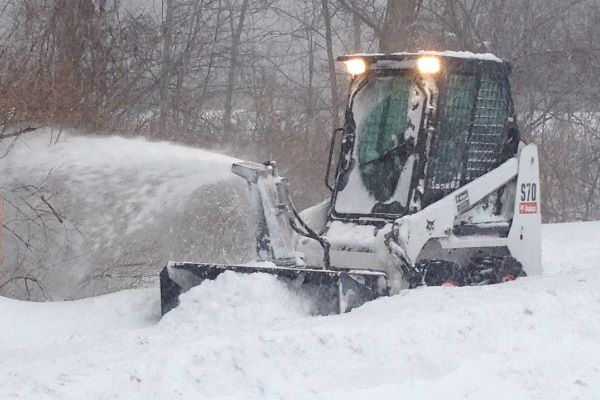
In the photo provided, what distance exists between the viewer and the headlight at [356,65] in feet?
26.4

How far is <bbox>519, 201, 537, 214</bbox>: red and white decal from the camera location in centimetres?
836

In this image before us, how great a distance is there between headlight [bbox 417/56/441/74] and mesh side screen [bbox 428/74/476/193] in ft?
0.71

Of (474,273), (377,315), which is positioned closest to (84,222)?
(474,273)

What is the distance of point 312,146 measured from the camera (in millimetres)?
16812

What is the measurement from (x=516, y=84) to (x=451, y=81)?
1150 cm

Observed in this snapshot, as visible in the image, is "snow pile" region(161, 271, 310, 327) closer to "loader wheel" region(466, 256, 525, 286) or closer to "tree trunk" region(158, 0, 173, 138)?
"loader wheel" region(466, 256, 525, 286)

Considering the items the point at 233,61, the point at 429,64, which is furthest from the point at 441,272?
the point at 233,61

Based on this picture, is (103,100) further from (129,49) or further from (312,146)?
(312,146)

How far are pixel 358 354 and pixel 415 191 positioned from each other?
2.69 m

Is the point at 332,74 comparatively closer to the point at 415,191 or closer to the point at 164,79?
the point at 164,79

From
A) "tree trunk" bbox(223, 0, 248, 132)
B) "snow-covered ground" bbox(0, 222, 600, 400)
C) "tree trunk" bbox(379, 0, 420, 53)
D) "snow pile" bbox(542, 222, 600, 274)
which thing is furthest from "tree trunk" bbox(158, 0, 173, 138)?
"snow-covered ground" bbox(0, 222, 600, 400)

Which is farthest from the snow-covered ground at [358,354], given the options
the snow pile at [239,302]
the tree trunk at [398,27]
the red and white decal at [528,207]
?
the tree trunk at [398,27]

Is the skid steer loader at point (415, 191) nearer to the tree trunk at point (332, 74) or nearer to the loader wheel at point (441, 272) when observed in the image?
the loader wheel at point (441, 272)

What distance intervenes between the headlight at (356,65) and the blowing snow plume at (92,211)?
92.9 inches
